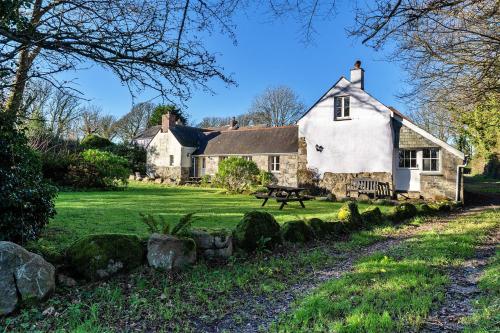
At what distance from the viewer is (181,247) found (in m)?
5.72

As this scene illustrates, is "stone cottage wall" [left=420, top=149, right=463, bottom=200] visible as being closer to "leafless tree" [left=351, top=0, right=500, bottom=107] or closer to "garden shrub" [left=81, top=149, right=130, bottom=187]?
"leafless tree" [left=351, top=0, right=500, bottom=107]

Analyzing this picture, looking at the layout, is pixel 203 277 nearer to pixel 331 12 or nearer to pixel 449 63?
pixel 331 12

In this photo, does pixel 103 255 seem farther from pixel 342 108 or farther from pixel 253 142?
pixel 253 142

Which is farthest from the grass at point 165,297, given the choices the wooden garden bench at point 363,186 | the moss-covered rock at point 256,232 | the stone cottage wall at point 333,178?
the stone cottage wall at point 333,178

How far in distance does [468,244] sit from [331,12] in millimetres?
5943

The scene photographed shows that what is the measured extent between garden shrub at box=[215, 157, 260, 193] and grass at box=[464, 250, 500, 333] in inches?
611

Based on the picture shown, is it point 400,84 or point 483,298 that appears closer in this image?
point 483,298

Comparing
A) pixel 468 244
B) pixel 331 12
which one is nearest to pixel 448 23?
pixel 331 12

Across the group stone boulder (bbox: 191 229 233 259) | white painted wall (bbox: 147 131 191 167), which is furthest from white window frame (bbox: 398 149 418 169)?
white painted wall (bbox: 147 131 191 167)

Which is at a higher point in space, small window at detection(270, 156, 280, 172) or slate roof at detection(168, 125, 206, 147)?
slate roof at detection(168, 125, 206, 147)

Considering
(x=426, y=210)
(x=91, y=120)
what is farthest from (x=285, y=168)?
(x=91, y=120)

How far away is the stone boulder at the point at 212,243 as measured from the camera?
6.19m

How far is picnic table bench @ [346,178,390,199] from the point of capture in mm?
19094

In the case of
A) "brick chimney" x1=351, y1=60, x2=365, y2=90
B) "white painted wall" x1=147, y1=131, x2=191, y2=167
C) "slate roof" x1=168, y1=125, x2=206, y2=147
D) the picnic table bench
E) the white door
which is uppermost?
"brick chimney" x1=351, y1=60, x2=365, y2=90
